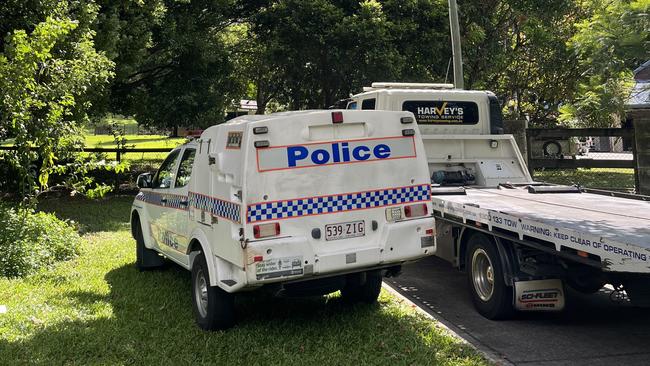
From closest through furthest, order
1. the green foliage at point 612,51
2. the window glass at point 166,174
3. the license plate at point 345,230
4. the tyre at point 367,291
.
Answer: the license plate at point 345,230
the tyre at point 367,291
the green foliage at point 612,51
the window glass at point 166,174

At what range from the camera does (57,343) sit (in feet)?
17.6

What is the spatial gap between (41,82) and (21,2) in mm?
1677

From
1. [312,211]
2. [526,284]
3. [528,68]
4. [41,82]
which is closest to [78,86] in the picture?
[41,82]

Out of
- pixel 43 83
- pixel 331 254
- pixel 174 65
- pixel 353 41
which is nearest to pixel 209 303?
pixel 331 254

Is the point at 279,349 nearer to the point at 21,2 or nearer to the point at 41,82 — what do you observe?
the point at 41,82

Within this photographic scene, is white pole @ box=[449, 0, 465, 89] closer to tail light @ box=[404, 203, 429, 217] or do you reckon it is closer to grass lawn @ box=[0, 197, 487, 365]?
grass lawn @ box=[0, 197, 487, 365]

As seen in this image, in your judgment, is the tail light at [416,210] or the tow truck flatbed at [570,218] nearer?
the tow truck flatbed at [570,218]

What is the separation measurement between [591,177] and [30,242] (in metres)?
18.1

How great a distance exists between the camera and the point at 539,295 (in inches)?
223

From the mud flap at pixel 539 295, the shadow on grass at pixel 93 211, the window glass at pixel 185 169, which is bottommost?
the mud flap at pixel 539 295

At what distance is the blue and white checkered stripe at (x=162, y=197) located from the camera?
660cm

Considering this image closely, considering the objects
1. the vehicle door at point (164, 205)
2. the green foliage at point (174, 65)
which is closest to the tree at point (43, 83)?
the vehicle door at point (164, 205)

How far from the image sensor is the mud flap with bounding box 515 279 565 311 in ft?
18.4

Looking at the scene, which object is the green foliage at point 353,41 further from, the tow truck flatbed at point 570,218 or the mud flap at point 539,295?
the mud flap at point 539,295
